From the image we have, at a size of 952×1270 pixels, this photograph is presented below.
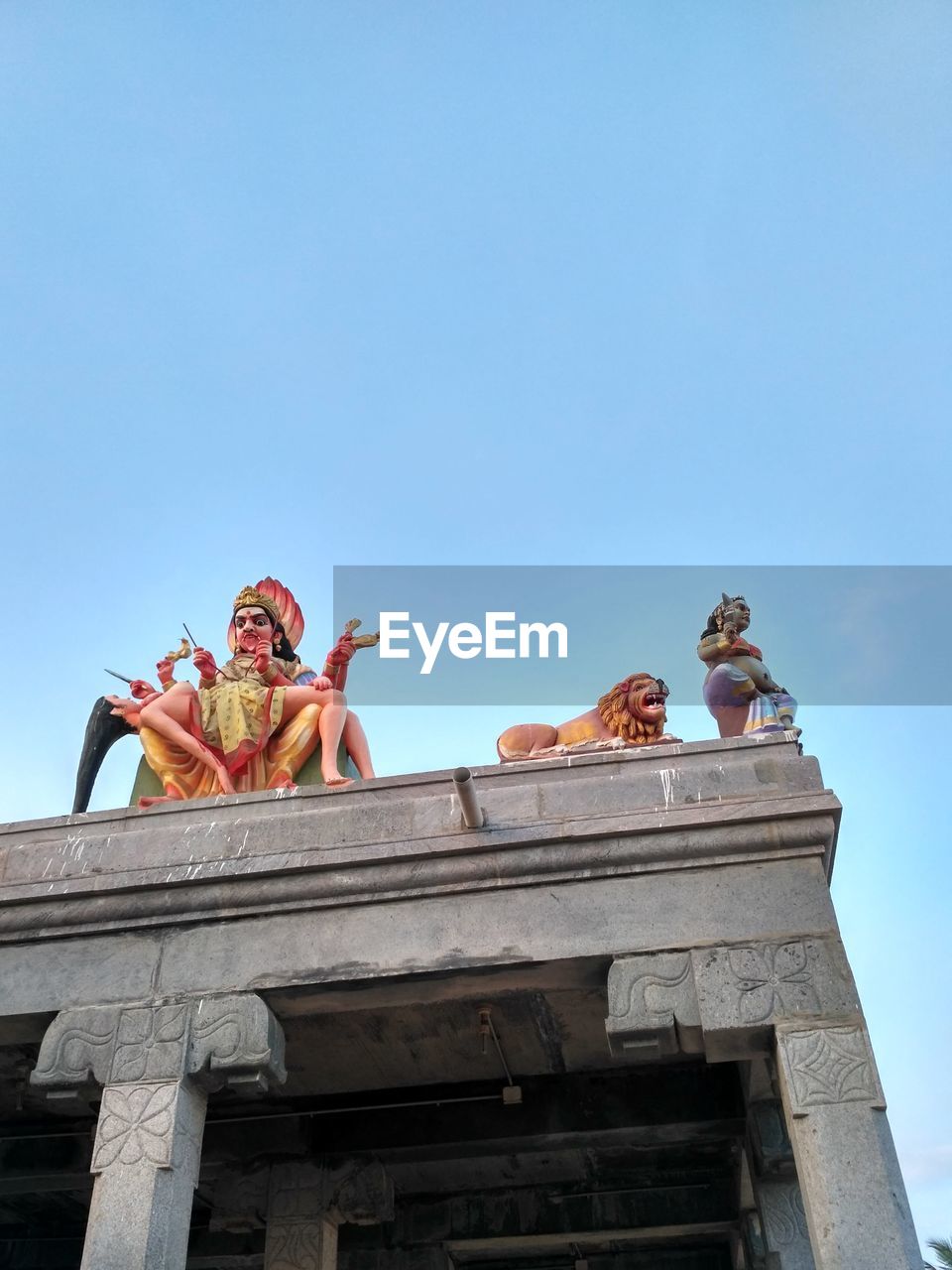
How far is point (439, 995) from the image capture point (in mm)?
8555

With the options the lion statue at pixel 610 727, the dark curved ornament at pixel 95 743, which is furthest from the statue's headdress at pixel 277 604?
the lion statue at pixel 610 727

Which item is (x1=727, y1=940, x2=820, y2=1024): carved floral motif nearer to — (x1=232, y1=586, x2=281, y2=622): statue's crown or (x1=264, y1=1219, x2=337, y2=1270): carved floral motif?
(x1=264, y1=1219, x2=337, y2=1270): carved floral motif

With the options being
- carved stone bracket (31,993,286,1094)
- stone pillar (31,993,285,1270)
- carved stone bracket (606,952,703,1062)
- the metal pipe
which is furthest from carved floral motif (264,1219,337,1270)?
the metal pipe

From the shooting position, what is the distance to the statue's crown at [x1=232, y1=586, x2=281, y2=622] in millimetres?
13641

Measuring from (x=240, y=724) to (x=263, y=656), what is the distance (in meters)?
1.45

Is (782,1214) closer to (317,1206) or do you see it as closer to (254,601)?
(317,1206)

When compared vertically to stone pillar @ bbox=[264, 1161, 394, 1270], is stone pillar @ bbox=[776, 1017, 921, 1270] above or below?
below

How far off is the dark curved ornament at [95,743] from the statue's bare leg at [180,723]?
1.18 meters

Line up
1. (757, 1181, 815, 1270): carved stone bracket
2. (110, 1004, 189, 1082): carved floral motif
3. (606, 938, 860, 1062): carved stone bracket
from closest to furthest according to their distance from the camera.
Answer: (606, 938, 860, 1062): carved stone bracket
(110, 1004, 189, 1082): carved floral motif
(757, 1181, 815, 1270): carved stone bracket

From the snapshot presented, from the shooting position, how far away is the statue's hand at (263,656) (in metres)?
12.6

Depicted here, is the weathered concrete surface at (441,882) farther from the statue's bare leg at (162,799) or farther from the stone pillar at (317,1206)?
the stone pillar at (317,1206)

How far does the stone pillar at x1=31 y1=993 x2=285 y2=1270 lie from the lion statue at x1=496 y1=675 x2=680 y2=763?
3.68 meters

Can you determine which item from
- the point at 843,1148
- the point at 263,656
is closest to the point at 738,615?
the point at 263,656

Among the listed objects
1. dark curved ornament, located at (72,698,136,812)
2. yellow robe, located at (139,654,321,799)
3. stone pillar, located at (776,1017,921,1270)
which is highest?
dark curved ornament, located at (72,698,136,812)
